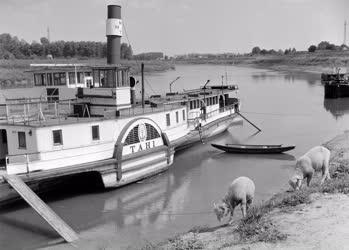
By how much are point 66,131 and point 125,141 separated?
3158mm

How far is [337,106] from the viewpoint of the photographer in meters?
53.1

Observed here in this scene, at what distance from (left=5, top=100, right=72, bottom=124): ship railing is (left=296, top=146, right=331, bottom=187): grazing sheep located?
11.2m

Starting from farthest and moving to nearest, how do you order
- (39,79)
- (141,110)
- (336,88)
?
(336,88) < (39,79) < (141,110)

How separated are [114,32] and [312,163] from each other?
14441 millimetres

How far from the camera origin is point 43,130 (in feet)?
58.1

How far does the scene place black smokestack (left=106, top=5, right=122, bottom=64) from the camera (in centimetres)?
2456

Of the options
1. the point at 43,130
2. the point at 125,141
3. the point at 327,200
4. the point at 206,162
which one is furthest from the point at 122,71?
the point at 327,200

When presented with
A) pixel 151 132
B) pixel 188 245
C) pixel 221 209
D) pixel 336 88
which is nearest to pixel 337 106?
pixel 336 88

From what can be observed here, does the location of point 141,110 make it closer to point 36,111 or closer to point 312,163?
point 36,111

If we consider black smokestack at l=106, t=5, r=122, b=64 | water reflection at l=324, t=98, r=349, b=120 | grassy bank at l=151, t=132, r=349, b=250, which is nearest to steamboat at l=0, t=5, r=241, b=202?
black smokestack at l=106, t=5, r=122, b=64

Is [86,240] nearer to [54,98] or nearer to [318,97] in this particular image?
[54,98]

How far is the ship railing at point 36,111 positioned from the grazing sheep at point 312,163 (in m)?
11.2

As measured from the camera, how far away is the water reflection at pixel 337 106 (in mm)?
47228

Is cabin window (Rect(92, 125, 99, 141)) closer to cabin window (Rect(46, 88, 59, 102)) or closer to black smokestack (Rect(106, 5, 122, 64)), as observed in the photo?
cabin window (Rect(46, 88, 59, 102))
